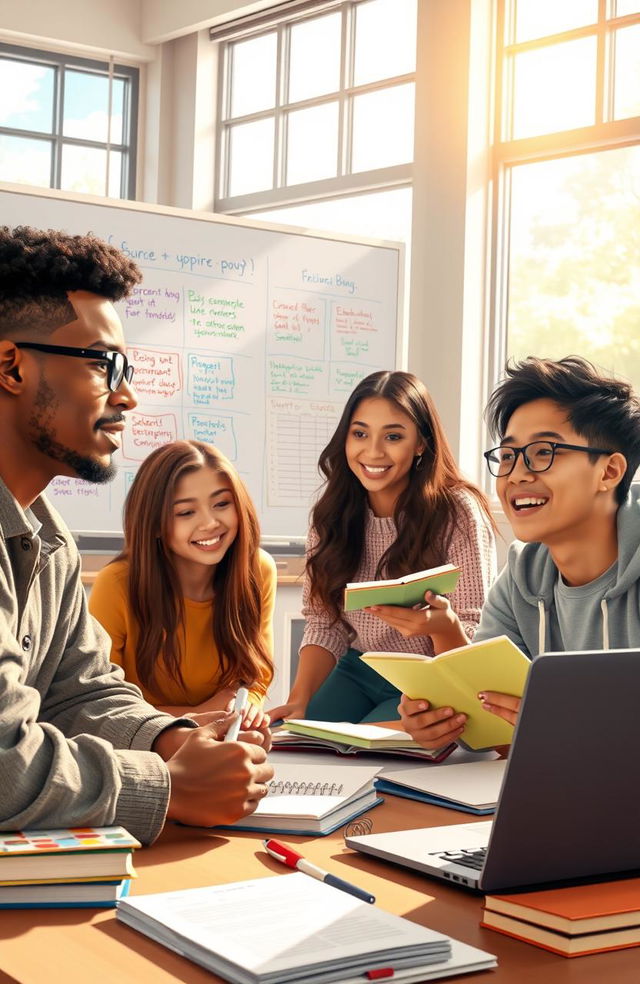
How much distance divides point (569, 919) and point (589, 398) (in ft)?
3.97

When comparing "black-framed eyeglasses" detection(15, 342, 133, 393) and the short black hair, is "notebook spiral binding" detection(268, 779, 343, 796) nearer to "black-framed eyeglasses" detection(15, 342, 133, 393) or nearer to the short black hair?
"black-framed eyeglasses" detection(15, 342, 133, 393)

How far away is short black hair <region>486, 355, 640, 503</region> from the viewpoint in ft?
6.55

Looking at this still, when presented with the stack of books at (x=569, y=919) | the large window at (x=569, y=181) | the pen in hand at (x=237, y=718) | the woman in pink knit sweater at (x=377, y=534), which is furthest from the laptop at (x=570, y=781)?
the large window at (x=569, y=181)

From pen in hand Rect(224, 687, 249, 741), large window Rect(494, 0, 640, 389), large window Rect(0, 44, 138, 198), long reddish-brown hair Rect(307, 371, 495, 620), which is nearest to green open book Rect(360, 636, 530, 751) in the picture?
pen in hand Rect(224, 687, 249, 741)

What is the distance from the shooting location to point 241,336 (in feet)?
13.5

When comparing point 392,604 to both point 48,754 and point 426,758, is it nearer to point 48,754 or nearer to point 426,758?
point 426,758

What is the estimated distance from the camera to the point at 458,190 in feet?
14.8

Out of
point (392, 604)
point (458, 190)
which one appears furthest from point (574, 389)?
point (458, 190)

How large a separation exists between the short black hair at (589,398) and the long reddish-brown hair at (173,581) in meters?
0.78

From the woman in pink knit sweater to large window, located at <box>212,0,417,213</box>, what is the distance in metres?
2.11

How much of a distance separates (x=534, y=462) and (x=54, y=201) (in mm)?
2316

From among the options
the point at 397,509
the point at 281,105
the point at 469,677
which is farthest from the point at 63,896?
the point at 281,105

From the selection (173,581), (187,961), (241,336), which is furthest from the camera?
(241,336)

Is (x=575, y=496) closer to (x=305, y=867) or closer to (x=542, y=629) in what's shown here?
(x=542, y=629)
